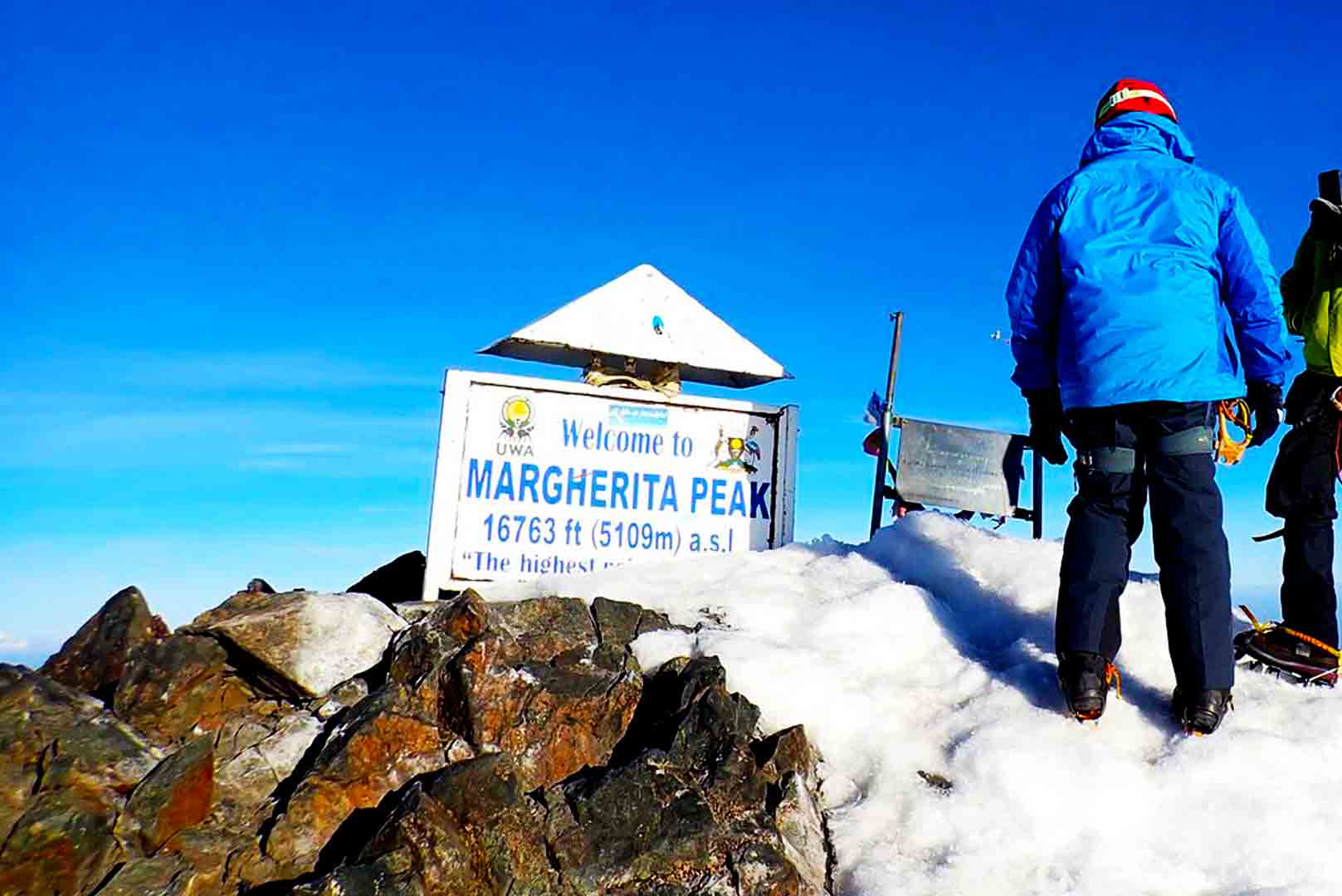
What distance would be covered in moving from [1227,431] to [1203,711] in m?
1.30

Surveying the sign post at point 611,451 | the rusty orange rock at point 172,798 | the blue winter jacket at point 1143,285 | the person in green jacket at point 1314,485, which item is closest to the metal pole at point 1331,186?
the person in green jacket at point 1314,485

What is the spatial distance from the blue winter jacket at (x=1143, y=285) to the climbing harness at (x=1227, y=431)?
0.11 metres

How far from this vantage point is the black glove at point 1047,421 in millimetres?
4711

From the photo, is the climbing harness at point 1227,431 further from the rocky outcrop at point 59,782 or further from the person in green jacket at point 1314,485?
the rocky outcrop at point 59,782

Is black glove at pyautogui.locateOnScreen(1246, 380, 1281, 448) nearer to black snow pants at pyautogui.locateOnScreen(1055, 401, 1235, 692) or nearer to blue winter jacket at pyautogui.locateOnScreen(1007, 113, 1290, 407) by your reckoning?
blue winter jacket at pyautogui.locateOnScreen(1007, 113, 1290, 407)

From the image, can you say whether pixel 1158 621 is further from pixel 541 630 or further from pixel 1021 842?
pixel 541 630

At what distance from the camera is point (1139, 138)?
4.69m

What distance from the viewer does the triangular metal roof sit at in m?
7.51

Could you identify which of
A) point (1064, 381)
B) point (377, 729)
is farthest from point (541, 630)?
point (1064, 381)

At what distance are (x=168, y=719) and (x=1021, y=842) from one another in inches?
154

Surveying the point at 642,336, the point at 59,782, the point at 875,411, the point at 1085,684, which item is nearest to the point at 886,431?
the point at 875,411

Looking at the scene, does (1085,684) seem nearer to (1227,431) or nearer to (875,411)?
(1227,431)

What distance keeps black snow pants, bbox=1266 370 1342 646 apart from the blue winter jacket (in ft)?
2.28

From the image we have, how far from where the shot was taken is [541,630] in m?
5.09
